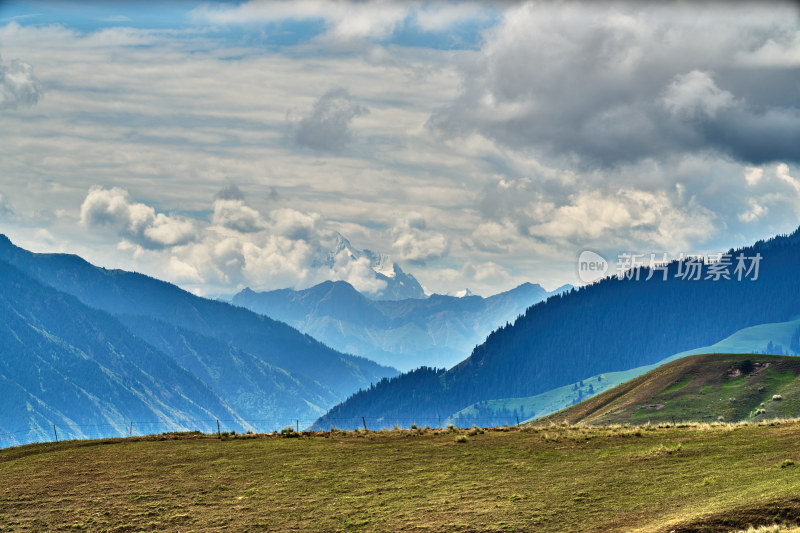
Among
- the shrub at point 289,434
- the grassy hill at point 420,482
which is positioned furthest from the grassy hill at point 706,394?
the shrub at point 289,434

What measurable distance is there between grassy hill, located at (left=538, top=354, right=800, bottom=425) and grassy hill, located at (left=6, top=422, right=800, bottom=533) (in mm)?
71168

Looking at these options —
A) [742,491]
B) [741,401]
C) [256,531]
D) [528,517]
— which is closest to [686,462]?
[742,491]

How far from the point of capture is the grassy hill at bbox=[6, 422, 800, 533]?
42.8 metres

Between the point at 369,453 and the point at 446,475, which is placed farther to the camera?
the point at 369,453

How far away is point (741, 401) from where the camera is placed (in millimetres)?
138875

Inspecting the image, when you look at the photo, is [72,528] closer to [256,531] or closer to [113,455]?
[256,531]

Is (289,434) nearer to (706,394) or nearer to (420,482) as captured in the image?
(420,482)

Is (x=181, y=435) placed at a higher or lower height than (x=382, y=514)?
higher

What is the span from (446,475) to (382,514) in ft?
33.2

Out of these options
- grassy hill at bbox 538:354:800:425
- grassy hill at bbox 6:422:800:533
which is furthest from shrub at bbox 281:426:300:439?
grassy hill at bbox 538:354:800:425

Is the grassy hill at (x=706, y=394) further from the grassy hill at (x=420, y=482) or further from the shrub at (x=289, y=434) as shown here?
the shrub at (x=289, y=434)

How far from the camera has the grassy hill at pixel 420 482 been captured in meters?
42.8

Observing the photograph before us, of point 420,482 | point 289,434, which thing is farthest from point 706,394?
→ point 420,482

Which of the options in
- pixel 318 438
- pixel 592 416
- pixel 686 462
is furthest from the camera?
pixel 592 416
